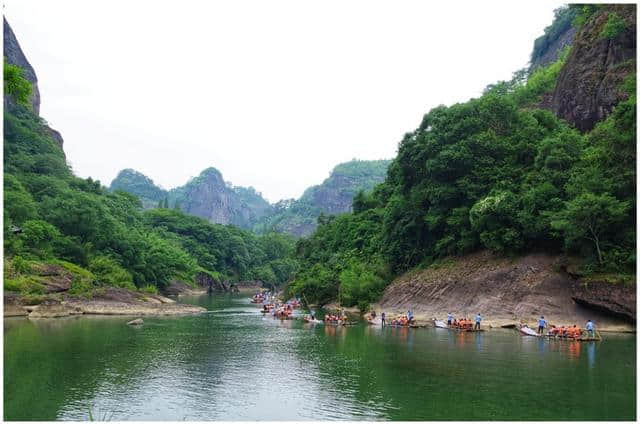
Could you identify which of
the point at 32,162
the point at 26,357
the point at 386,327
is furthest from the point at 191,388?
the point at 32,162

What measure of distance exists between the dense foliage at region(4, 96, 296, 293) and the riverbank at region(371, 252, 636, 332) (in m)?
35.0

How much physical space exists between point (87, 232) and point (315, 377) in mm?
54878

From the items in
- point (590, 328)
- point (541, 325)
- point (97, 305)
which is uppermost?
point (590, 328)

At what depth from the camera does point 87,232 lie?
72625 millimetres

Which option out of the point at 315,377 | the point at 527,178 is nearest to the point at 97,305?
the point at 315,377

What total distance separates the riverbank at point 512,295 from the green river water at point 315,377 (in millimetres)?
2473

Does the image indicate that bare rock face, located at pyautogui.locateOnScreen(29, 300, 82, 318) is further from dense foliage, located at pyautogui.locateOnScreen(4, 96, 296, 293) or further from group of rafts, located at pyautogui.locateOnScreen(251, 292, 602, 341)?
group of rafts, located at pyautogui.locateOnScreen(251, 292, 602, 341)

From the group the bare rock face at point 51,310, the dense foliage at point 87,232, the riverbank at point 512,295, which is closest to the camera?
the riverbank at point 512,295

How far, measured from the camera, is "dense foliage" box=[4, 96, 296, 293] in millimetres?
63375

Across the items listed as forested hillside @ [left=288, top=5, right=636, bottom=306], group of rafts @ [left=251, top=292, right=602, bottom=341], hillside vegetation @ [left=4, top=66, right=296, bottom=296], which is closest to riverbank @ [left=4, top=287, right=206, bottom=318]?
hillside vegetation @ [left=4, top=66, right=296, bottom=296]

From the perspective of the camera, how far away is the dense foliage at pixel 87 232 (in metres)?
63.4

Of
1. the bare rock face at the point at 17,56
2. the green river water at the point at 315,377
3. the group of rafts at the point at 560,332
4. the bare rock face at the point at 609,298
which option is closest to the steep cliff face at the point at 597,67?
the bare rock face at the point at 609,298

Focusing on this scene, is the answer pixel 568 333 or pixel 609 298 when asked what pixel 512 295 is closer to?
pixel 609 298

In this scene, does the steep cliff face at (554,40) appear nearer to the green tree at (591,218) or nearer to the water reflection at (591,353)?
the green tree at (591,218)
